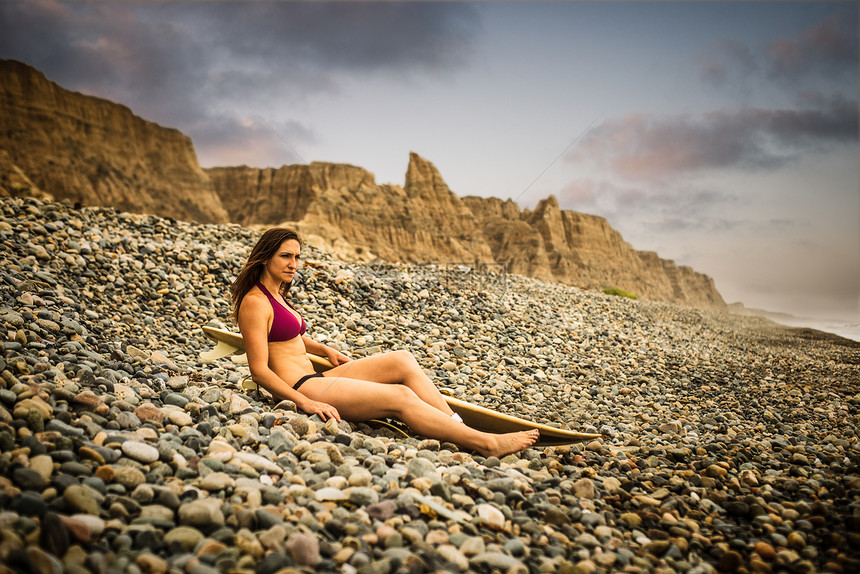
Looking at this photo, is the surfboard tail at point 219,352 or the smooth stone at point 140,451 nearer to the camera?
the smooth stone at point 140,451

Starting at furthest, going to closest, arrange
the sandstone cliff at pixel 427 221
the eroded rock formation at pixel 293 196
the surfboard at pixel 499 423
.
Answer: the sandstone cliff at pixel 427 221 → the eroded rock formation at pixel 293 196 → the surfboard at pixel 499 423

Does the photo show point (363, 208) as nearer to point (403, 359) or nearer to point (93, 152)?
point (93, 152)

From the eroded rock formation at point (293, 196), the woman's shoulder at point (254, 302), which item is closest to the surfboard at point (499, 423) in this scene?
the woman's shoulder at point (254, 302)

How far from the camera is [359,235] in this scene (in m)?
67.0

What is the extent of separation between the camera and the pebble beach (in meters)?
1.97

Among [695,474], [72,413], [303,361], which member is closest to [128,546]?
[72,413]

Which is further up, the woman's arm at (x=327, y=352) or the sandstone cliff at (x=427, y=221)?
the sandstone cliff at (x=427, y=221)

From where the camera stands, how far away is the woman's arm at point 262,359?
3.52 metres

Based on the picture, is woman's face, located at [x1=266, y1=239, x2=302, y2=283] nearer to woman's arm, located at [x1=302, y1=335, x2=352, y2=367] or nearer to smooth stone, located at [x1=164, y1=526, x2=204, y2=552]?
woman's arm, located at [x1=302, y1=335, x2=352, y2=367]

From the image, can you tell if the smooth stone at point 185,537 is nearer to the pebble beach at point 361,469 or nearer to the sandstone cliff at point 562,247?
the pebble beach at point 361,469

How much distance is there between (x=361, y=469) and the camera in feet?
9.00

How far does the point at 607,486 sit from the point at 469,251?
7665 cm

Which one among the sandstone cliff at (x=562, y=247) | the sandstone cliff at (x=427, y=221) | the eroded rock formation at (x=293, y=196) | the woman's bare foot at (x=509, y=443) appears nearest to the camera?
the woman's bare foot at (x=509, y=443)

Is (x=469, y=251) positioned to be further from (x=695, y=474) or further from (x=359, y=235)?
(x=695, y=474)
